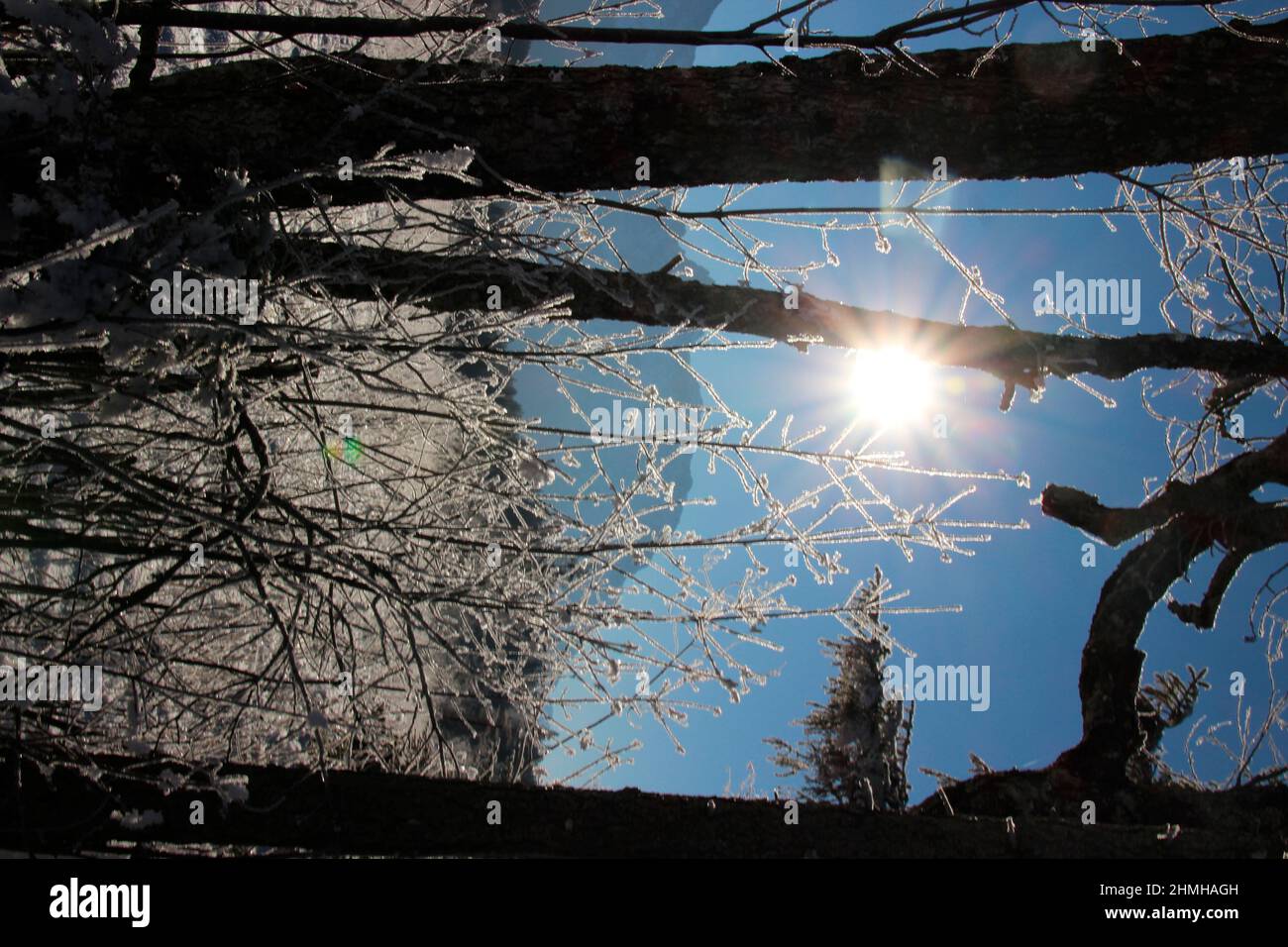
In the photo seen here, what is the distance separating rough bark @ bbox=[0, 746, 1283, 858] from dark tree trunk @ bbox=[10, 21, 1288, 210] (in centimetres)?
177

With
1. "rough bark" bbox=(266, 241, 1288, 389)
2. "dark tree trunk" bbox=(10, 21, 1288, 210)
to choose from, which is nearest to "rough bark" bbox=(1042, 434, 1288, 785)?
"rough bark" bbox=(266, 241, 1288, 389)

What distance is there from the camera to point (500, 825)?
2.25 meters

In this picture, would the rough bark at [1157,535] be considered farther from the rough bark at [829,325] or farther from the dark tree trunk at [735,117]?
the dark tree trunk at [735,117]

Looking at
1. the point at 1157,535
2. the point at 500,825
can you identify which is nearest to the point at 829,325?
the point at 500,825

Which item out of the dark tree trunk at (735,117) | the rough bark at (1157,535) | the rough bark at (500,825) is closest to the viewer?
the dark tree trunk at (735,117)

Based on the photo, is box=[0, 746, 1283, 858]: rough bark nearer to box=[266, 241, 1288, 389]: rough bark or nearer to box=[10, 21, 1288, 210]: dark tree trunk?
box=[266, 241, 1288, 389]: rough bark

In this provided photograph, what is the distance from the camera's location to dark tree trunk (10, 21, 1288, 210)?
2115 millimetres

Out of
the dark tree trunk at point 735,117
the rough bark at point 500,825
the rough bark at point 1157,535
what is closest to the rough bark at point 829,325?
the dark tree trunk at point 735,117

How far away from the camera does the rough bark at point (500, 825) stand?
2229 millimetres

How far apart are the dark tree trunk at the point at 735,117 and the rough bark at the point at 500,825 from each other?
5.79 feet

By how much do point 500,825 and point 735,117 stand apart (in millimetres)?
2195

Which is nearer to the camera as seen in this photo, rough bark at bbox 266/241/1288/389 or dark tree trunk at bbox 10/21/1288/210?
dark tree trunk at bbox 10/21/1288/210

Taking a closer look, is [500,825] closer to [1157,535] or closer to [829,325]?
[829,325]

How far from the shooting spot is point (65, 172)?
2057mm
